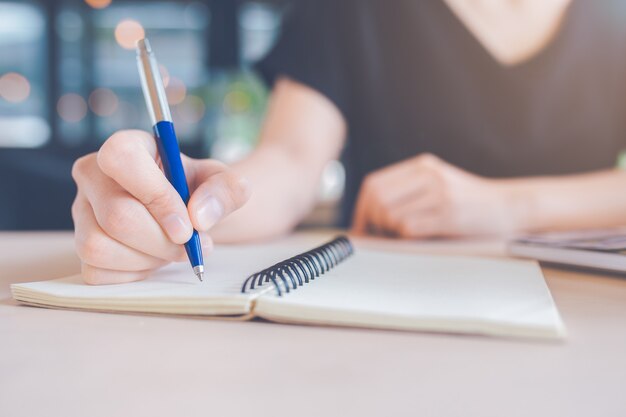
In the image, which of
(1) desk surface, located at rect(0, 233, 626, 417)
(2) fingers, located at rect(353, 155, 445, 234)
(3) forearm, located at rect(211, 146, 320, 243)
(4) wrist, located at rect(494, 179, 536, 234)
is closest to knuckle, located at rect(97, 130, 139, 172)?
(1) desk surface, located at rect(0, 233, 626, 417)

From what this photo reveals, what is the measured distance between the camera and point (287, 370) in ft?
0.89

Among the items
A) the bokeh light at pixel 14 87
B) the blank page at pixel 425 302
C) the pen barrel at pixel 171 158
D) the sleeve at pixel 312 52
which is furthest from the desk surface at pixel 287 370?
the bokeh light at pixel 14 87

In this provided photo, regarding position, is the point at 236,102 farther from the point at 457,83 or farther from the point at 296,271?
the point at 296,271

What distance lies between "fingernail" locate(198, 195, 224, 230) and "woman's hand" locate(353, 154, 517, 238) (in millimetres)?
468

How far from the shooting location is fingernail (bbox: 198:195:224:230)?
1.37ft

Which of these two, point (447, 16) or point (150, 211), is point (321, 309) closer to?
point (150, 211)

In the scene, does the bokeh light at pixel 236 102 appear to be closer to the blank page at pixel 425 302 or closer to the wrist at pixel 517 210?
the wrist at pixel 517 210

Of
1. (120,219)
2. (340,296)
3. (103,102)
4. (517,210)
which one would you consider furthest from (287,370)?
(103,102)

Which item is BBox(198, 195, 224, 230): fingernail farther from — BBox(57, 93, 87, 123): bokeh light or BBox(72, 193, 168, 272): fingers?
BBox(57, 93, 87, 123): bokeh light

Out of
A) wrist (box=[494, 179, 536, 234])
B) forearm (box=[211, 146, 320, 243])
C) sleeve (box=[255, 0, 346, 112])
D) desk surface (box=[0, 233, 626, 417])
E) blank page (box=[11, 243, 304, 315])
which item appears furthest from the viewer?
sleeve (box=[255, 0, 346, 112])

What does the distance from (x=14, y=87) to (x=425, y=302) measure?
438cm

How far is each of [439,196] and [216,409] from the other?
0.69 meters

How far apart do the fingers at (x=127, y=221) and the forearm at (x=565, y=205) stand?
0.63 metres

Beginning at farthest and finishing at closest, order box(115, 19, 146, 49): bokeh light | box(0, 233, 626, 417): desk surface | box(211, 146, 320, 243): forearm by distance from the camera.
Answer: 1. box(115, 19, 146, 49): bokeh light
2. box(211, 146, 320, 243): forearm
3. box(0, 233, 626, 417): desk surface
